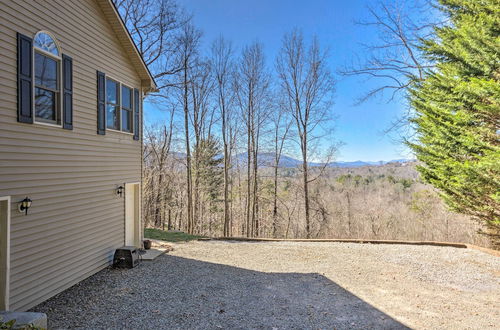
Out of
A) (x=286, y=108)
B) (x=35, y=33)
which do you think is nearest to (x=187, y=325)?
(x=35, y=33)

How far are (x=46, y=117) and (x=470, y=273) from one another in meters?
9.45

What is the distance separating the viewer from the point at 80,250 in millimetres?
5418

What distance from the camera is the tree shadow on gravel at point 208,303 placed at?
13.0ft

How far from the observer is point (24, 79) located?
13.4ft

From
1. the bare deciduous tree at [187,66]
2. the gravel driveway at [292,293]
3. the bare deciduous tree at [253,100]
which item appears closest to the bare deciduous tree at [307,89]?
the bare deciduous tree at [253,100]

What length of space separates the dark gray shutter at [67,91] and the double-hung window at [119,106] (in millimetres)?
1360

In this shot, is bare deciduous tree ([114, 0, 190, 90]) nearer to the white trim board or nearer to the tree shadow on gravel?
the tree shadow on gravel

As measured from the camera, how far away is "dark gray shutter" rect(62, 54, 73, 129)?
4973mm

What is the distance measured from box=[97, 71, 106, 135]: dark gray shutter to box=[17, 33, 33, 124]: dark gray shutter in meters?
1.87

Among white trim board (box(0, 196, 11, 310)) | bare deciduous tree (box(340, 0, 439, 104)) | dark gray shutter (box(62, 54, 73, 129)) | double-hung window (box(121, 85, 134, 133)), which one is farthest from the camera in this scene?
bare deciduous tree (box(340, 0, 439, 104))

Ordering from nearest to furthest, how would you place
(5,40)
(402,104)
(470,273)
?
(5,40)
(470,273)
(402,104)

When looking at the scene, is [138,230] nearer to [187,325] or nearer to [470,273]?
[187,325]

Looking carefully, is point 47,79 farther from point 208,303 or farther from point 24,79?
point 208,303

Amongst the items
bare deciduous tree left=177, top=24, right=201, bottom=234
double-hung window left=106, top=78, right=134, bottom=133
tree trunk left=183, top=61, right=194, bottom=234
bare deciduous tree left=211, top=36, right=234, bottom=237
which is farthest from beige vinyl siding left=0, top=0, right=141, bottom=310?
bare deciduous tree left=211, top=36, right=234, bottom=237
